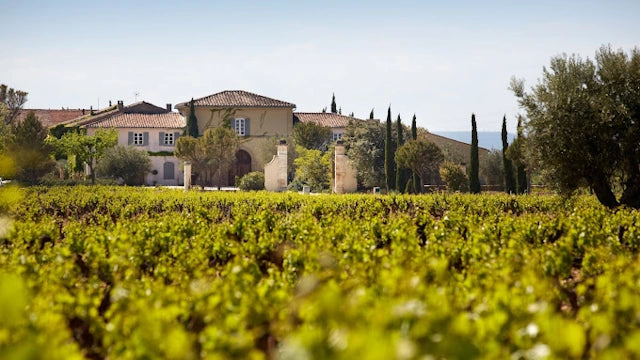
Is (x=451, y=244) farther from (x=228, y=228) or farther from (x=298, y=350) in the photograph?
(x=298, y=350)

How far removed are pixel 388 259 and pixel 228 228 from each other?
531cm

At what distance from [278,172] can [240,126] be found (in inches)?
591

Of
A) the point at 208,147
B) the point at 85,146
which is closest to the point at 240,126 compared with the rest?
the point at 208,147

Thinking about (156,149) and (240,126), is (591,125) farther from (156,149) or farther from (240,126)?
(156,149)

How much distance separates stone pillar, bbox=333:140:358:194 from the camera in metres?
31.9

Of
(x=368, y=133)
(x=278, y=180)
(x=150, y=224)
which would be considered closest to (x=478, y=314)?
(x=150, y=224)

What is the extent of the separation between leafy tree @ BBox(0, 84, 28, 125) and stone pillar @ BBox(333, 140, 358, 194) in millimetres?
35084

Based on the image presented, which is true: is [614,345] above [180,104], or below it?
below

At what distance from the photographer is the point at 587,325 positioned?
5.60m

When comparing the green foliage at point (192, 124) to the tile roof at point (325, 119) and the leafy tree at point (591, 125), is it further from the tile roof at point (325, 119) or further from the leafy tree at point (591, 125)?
the leafy tree at point (591, 125)

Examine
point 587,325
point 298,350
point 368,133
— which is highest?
point 368,133

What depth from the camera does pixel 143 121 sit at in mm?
49969

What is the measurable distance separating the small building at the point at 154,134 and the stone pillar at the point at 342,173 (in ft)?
52.0

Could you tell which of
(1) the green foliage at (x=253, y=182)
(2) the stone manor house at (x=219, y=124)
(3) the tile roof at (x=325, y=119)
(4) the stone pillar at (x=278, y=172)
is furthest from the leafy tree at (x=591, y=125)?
(3) the tile roof at (x=325, y=119)
